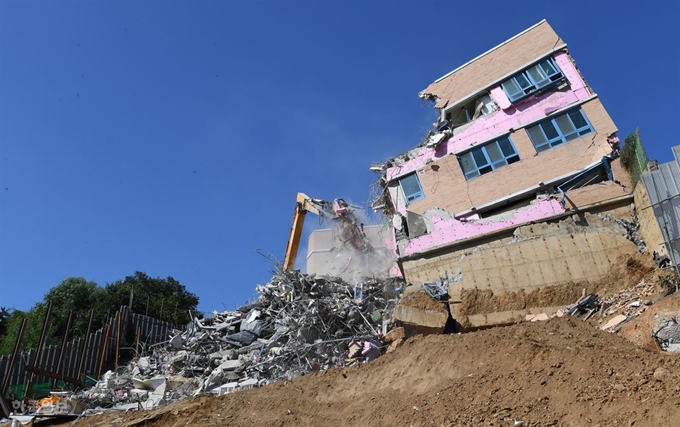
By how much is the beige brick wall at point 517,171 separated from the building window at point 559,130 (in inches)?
7.3

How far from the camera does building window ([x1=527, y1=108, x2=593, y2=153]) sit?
1795 cm

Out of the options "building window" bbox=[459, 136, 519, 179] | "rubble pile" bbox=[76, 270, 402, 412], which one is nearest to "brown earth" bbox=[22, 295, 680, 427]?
"rubble pile" bbox=[76, 270, 402, 412]

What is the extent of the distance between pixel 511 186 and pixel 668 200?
6.72 metres

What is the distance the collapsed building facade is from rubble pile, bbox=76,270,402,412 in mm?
2664

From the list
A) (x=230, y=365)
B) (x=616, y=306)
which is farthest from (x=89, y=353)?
(x=616, y=306)

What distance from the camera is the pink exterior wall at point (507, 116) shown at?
18672mm

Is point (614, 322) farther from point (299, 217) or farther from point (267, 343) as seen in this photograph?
point (299, 217)

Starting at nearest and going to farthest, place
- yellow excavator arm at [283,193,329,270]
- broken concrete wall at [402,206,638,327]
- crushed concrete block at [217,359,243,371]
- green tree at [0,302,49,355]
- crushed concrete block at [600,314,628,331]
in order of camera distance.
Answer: crushed concrete block at [600,314,628,331] → crushed concrete block at [217,359,243,371] → broken concrete wall at [402,206,638,327] → yellow excavator arm at [283,193,329,270] → green tree at [0,302,49,355]

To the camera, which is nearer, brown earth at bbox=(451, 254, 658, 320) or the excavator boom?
brown earth at bbox=(451, 254, 658, 320)

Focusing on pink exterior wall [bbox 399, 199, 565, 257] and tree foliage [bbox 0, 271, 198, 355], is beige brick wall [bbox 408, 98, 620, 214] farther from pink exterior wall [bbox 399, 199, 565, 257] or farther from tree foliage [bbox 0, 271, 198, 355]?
tree foliage [bbox 0, 271, 198, 355]

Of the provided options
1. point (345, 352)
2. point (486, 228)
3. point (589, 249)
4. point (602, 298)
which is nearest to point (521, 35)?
point (486, 228)

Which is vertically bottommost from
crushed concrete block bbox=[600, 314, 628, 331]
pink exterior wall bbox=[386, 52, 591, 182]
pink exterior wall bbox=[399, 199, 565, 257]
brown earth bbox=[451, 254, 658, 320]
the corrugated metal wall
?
crushed concrete block bbox=[600, 314, 628, 331]

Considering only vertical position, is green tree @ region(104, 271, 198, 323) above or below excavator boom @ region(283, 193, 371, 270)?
above

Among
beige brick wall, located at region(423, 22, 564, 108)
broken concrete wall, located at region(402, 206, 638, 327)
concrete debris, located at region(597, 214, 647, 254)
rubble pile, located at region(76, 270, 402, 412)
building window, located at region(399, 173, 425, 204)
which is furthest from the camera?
building window, located at region(399, 173, 425, 204)
